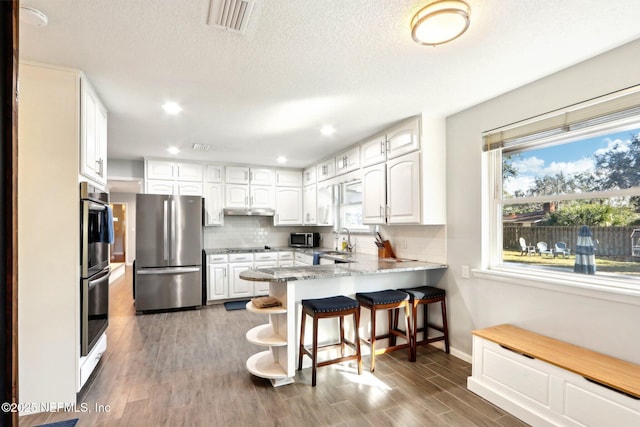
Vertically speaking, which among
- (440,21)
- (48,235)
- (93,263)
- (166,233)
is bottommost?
(93,263)

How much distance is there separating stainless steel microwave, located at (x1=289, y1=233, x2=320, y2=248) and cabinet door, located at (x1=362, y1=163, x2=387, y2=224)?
199cm

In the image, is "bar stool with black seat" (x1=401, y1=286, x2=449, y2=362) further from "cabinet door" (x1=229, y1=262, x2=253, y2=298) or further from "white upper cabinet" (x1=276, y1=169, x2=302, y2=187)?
"white upper cabinet" (x1=276, y1=169, x2=302, y2=187)

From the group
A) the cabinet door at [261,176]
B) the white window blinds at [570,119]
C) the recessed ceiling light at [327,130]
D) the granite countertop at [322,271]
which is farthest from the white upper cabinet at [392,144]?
the cabinet door at [261,176]

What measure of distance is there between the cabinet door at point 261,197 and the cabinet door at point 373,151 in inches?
92.8

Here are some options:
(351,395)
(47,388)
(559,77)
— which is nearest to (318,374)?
(351,395)

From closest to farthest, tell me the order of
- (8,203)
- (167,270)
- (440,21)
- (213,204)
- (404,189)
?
(8,203), (440,21), (404,189), (167,270), (213,204)

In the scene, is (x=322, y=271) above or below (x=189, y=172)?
below

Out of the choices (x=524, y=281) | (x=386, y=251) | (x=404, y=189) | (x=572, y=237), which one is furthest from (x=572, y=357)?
(x=386, y=251)

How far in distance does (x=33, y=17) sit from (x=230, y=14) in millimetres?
1064

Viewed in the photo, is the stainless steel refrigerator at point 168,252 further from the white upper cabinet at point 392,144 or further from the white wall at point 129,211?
the white wall at point 129,211

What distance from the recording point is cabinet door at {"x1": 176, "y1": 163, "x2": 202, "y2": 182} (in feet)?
17.3

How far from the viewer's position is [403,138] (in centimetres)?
341

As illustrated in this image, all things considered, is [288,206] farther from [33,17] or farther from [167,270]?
[33,17]

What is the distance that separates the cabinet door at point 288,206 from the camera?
5984mm
